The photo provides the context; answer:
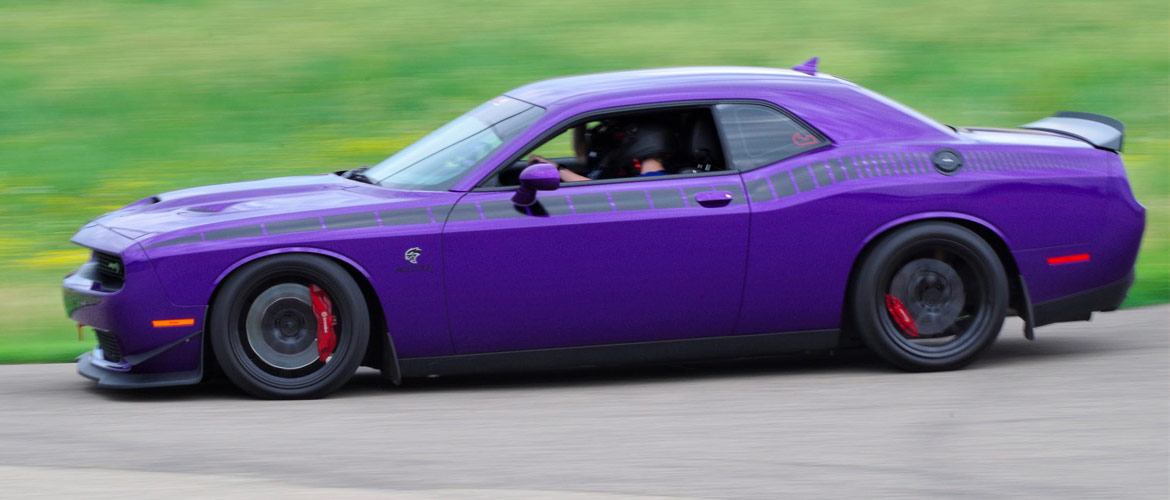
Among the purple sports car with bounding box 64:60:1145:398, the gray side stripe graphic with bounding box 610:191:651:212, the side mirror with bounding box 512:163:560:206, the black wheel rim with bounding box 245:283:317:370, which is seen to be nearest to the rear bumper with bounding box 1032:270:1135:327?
the purple sports car with bounding box 64:60:1145:398

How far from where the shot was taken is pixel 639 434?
204 inches

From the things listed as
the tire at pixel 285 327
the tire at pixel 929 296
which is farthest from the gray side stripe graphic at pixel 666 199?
the tire at pixel 285 327

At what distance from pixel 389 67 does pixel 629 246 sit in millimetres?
8884

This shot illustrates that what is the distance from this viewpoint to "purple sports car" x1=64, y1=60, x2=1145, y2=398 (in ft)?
19.1

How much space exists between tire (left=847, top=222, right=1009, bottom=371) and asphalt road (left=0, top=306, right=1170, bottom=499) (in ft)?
0.44

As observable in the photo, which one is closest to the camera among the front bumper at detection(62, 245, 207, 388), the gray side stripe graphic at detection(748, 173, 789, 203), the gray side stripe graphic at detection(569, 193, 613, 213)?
the front bumper at detection(62, 245, 207, 388)

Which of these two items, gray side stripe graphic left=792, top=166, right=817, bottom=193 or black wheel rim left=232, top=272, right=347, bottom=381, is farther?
gray side stripe graphic left=792, top=166, right=817, bottom=193

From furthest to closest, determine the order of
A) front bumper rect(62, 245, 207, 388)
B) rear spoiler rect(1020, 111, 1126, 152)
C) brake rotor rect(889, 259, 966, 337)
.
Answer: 1. rear spoiler rect(1020, 111, 1126, 152)
2. brake rotor rect(889, 259, 966, 337)
3. front bumper rect(62, 245, 207, 388)

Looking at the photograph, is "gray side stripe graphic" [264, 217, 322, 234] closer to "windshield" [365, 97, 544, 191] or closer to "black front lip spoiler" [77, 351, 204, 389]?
"windshield" [365, 97, 544, 191]

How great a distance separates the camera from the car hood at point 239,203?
232 inches

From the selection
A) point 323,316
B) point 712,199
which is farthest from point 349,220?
point 712,199

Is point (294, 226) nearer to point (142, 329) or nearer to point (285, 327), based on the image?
point (285, 327)

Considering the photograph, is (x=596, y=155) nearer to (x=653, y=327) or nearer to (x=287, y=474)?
(x=653, y=327)

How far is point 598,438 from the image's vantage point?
16.9ft
